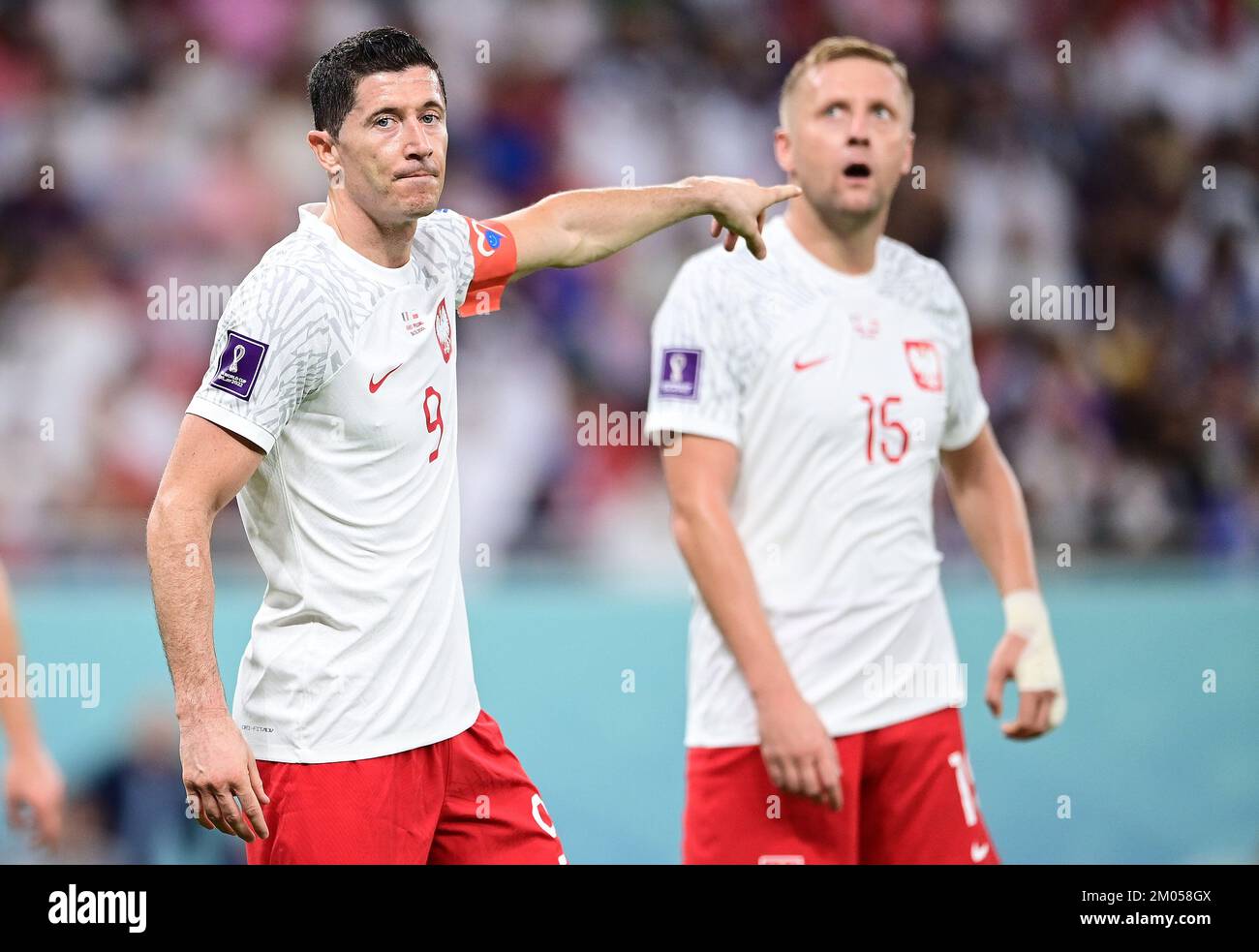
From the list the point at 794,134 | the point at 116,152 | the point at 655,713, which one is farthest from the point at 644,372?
the point at 794,134

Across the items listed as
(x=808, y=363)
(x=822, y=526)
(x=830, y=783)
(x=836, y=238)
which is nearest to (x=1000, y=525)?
(x=822, y=526)

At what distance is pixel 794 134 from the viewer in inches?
158

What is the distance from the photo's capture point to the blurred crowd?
254 inches

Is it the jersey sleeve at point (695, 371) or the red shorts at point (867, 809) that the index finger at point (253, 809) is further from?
the jersey sleeve at point (695, 371)

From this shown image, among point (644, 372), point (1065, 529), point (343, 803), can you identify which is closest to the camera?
point (343, 803)

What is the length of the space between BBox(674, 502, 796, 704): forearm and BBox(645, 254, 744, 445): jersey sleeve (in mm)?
203

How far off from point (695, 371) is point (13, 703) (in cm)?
173

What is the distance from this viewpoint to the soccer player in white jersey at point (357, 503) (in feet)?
9.19

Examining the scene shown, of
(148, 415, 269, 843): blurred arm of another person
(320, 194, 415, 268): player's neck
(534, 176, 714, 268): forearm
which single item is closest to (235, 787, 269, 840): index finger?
(148, 415, 269, 843): blurred arm of another person

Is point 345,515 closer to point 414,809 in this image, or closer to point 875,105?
point 414,809

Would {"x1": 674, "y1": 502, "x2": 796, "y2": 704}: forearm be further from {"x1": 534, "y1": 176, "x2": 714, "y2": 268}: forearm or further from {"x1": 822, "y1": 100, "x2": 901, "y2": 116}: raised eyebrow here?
{"x1": 822, "y1": 100, "x2": 901, "y2": 116}: raised eyebrow

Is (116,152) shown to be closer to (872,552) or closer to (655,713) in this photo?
(655,713)

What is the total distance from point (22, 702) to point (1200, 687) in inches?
151
